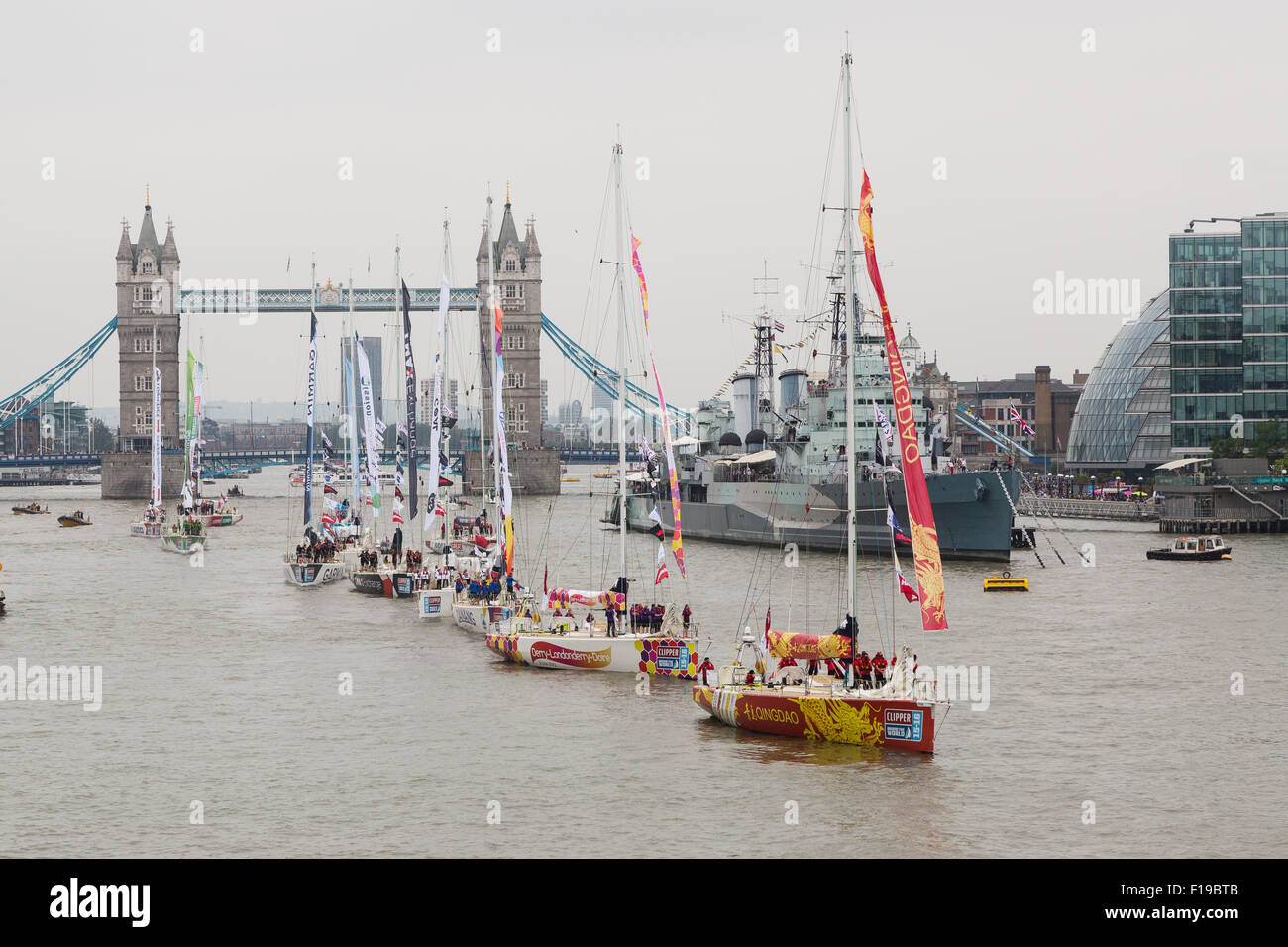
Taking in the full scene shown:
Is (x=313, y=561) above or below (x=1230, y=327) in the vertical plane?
below

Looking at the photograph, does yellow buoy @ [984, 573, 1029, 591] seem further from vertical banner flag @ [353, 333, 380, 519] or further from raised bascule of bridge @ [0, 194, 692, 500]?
raised bascule of bridge @ [0, 194, 692, 500]

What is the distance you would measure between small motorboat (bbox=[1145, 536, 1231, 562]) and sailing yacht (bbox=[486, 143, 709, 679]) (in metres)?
35.8

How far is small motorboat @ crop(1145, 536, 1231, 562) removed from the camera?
6475cm

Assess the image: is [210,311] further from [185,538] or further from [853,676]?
[853,676]

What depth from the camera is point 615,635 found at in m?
33.4

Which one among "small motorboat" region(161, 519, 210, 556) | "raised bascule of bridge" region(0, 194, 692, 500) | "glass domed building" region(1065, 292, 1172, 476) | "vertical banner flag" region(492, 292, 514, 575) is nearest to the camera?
"vertical banner flag" region(492, 292, 514, 575)

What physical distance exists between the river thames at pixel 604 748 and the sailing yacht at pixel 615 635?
0.47m

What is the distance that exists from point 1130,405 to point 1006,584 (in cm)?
7293

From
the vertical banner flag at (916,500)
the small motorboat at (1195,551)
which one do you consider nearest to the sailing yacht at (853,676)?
the vertical banner flag at (916,500)

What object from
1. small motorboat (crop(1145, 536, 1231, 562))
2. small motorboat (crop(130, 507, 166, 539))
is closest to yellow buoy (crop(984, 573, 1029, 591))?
small motorboat (crop(1145, 536, 1231, 562))

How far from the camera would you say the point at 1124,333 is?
126 meters

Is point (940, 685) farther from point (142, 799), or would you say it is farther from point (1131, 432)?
point (1131, 432)

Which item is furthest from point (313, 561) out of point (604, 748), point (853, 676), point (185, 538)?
point (853, 676)
